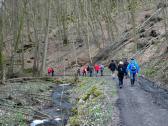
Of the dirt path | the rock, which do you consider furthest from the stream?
the rock

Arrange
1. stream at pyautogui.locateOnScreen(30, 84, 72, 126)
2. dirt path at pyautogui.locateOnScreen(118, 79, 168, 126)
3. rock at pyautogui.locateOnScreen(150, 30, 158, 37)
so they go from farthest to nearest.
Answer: rock at pyautogui.locateOnScreen(150, 30, 158, 37), stream at pyautogui.locateOnScreen(30, 84, 72, 126), dirt path at pyautogui.locateOnScreen(118, 79, 168, 126)

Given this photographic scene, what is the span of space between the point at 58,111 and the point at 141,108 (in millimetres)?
6734

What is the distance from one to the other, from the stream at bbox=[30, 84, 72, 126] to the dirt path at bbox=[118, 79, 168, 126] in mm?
2905

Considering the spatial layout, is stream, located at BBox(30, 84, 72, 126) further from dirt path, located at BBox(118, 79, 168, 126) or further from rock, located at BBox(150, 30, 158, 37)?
rock, located at BBox(150, 30, 158, 37)

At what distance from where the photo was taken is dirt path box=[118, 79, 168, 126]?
40.9ft

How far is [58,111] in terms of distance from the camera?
20391 mm

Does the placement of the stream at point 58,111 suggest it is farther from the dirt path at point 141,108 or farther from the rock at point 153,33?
the rock at point 153,33

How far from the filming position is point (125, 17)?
59.4 meters

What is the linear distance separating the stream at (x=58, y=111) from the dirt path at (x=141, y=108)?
2.90 metres

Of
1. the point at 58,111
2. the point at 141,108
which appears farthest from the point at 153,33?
the point at 141,108

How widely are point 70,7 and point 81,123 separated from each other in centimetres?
5821

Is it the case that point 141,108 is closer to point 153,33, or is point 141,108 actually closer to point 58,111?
point 58,111

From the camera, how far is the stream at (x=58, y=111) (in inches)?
671

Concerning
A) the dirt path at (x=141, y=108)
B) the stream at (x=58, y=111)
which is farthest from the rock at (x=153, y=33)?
the dirt path at (x=141, y=108)
